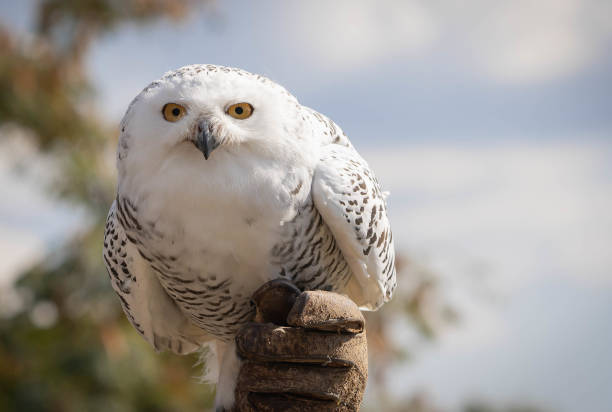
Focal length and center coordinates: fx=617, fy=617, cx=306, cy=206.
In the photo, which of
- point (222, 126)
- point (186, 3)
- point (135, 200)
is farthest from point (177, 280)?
point (186, 3)

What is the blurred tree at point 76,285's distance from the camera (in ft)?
28.1

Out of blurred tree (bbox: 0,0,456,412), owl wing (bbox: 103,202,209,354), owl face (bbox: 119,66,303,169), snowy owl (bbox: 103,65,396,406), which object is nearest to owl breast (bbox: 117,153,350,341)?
snowy owl (bbox: 103,65,396,406)

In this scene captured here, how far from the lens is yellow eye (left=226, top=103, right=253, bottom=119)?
190cm

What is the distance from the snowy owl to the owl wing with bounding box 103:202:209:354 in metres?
0.08

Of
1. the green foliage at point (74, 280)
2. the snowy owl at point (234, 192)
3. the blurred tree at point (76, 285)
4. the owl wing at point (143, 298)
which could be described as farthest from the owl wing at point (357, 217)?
the green foliage at point (74, 280)

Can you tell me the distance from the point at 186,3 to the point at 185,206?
849 centimetres

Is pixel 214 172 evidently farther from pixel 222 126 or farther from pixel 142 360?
pixel 142 360

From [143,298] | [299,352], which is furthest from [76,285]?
[299,352]

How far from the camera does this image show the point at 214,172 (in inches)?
74.2

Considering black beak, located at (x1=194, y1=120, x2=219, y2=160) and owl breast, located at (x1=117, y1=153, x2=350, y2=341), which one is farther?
owl breast, located at (x1=117, y1=153, x2=350, y2=341)

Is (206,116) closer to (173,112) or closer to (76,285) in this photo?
(173,112)

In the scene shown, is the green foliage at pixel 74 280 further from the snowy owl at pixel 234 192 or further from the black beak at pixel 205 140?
the black beak at pixel 205 140

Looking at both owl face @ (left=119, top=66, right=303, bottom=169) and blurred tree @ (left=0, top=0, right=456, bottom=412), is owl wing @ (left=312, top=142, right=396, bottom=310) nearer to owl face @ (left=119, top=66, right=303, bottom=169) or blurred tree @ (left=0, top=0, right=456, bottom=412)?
owl face @ (left=119, top=66, right=303, bottom=169)

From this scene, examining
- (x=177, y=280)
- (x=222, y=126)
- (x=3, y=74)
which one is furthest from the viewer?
(x=3, y=74)
